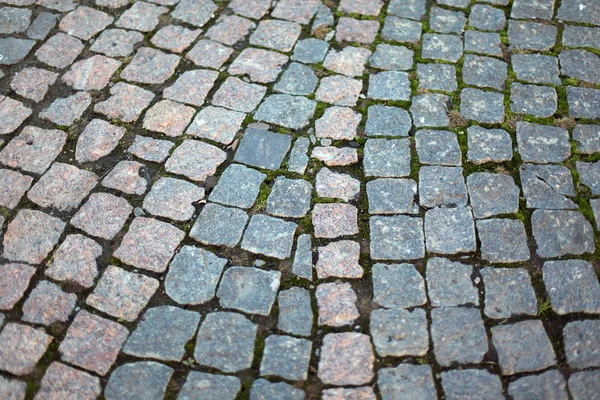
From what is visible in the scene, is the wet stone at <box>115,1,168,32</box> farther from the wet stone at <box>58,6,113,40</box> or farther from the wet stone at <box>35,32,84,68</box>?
the wet stone at <box>35,32,84,68</box>

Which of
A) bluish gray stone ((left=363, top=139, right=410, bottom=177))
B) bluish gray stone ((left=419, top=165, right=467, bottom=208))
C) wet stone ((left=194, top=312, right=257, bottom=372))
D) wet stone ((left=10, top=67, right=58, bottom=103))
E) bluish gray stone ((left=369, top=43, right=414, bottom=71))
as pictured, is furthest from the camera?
bluish gray stone ((left=369, top=43, right=414, bottom=71))

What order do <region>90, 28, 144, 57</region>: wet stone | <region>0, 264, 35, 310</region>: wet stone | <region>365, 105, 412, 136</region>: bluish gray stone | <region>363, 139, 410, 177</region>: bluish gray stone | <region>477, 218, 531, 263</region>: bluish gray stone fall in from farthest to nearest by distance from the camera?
<region>90, 28, 144, 57</region>: wet stone
<region>365, 105, 412, 136</region>: bluish gray stone
<region>363, 139, 410, 177</region>: bluish gray stone
<region>477, 218, 531, 263</region>: bluish gray stone
<region>0, 264, 35, 310</region>: wet stone

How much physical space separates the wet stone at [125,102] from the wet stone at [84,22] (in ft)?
2.11

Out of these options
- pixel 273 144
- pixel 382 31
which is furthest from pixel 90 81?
pixel 382 31

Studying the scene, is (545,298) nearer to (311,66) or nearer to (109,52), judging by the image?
(311,66)

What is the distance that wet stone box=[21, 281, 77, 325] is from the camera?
292cm

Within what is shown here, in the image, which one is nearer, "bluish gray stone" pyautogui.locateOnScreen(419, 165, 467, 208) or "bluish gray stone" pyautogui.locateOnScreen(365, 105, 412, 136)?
"bluish gray stone" pyautogui.locateOnScreen(419, 165, 467, 208)

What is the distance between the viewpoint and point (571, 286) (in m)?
2.99

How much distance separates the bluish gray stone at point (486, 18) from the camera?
14.2 feet

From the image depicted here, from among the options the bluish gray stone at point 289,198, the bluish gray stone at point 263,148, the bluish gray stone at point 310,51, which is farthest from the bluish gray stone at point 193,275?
the bluish gray stone at point 310,51

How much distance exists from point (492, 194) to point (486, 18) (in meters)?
1.68

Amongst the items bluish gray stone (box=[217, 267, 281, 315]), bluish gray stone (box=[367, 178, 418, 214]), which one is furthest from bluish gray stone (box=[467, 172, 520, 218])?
bluish gray stone (box=[217, 267, 281, 315])

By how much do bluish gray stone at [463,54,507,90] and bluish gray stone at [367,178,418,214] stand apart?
3.28ft

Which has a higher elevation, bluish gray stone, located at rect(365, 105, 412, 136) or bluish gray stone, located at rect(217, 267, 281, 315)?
bluish gray stone, located at rect(365, 105, 412, 136)
